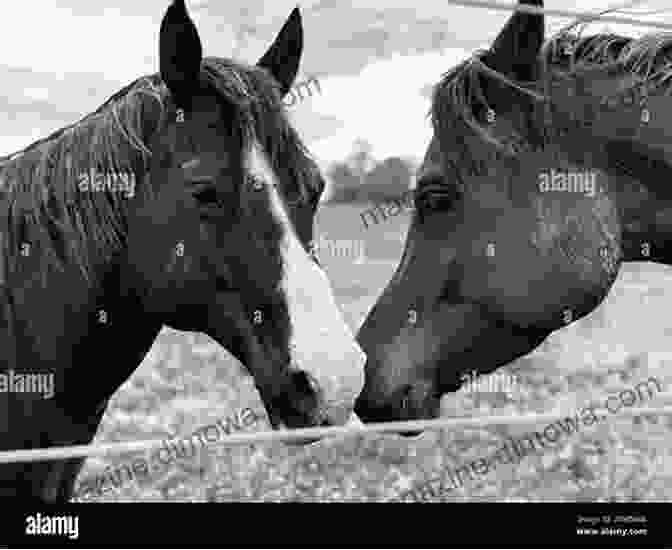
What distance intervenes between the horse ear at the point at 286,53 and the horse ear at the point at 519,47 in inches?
18.1

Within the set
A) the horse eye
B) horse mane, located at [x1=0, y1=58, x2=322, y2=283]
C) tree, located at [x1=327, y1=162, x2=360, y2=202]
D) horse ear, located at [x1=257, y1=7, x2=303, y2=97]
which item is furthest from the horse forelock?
tree, located at [x1=327, y1=162, x2=360, y2=202]

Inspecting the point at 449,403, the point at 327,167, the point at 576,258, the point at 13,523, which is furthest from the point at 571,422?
the point at 13,523

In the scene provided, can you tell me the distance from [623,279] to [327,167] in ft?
3.14

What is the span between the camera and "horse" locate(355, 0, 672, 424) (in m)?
1.91

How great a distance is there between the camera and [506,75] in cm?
190

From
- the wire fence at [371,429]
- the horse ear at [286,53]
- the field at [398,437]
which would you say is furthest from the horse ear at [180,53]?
the wire fence at [371,429]

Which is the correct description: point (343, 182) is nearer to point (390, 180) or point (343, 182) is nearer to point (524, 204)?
point (390, 180)

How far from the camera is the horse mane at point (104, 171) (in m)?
1.58

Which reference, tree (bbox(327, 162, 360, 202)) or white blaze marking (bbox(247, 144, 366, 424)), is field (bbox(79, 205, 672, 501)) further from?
white blaze marking (bbox(247, 144, 366, 424))

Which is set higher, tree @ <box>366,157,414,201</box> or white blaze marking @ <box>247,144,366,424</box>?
tree @ <box>366,157,414,201</box>

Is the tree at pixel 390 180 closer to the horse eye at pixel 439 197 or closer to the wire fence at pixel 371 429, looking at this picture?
the horse eye at pixel 439 197

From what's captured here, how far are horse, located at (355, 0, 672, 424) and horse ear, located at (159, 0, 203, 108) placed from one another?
2.08 feet

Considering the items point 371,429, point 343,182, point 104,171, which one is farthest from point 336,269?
point 104,171

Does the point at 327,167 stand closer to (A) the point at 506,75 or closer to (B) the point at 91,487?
(A) the point at 506,75
